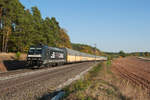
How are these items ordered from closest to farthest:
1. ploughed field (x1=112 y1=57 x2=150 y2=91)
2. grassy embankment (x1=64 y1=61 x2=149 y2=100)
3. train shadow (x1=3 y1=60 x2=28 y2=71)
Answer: grassy embankment (x1=64 y1=61 x2=149 y2=100), ploughed field (x1=112 y1=57 x2=150 y2=91), train shadow (x1=3 y1=60 x2=28 y2=71)

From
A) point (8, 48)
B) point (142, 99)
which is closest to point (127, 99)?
point (142, 99)

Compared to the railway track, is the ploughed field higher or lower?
lower

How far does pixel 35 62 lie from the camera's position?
21.1 meters

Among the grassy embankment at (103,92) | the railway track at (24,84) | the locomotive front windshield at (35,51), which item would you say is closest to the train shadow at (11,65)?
the locomotive front windshield at (35,51)

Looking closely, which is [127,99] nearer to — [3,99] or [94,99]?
[94,99]

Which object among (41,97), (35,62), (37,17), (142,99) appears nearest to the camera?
(142,99)

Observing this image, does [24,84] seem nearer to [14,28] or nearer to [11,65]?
[11,65]

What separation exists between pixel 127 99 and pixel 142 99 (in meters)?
0.60

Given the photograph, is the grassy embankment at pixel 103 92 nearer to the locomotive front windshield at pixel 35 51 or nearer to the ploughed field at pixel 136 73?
the ploughed field at pixel 136 73

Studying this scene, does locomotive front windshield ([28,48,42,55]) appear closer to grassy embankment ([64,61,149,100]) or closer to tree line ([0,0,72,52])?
tree line ([0,0,72,52])

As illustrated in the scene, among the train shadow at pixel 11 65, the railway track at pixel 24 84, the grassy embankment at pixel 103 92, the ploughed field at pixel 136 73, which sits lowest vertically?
the ploughed field at pixel 136 73

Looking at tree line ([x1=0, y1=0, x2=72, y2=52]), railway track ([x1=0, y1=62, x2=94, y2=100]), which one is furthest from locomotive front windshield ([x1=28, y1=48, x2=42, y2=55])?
tree line ([x1=0, y1=0, x2=72, y2=52])

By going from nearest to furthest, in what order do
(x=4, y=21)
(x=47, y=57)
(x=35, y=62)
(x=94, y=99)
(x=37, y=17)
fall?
(x=94, y=99) < (x=35, y=62) < (x=47, y=57) < (x=4, y=21) < (x=37, y=17)

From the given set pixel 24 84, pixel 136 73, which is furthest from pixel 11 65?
pixel 136 73
